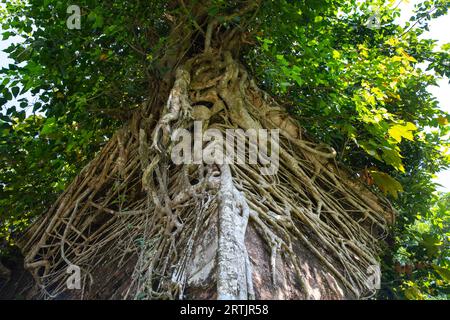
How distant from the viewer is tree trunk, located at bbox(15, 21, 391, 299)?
1723mm

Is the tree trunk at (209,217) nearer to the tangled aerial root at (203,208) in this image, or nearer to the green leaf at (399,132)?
the tangled aerial root at (203,208)

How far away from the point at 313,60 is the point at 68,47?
1.69 meters

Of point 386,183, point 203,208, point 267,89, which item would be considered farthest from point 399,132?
point 203,208

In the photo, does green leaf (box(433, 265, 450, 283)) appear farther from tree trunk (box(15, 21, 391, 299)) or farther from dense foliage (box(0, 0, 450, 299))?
tree trunk (box(15, 21, 391, 299))

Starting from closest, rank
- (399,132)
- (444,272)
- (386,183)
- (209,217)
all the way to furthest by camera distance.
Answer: (209,217) → (399,132) → (386,183) → (444,272)

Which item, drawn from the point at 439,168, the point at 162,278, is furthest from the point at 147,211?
the point at 439,168

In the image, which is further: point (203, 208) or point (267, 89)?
point (267, 89)

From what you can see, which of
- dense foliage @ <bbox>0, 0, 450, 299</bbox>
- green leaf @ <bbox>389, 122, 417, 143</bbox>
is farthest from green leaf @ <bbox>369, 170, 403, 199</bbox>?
green leaf @ <bbox>389, 122, 417, 143</bbox>

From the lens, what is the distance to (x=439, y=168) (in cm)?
362

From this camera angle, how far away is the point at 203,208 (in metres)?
1.94

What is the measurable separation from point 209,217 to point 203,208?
0.26 feet

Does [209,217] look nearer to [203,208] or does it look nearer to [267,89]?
[203,208]

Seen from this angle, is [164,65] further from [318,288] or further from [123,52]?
[318,288]

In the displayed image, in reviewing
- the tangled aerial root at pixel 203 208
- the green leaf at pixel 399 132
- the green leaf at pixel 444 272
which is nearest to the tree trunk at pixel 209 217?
the tangled aerial root at pixel 203 208
